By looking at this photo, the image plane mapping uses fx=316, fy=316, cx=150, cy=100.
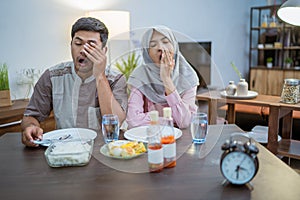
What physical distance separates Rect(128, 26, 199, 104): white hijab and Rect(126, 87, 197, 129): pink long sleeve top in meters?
0.02

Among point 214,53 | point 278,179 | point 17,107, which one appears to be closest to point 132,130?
point 278,179

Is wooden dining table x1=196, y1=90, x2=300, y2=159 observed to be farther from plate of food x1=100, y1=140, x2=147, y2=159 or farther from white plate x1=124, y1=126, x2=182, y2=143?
plate of food x1=100, y1=140, x2=147, y2=159

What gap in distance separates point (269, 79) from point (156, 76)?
4.97 meters

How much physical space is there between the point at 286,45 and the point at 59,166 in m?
5.40

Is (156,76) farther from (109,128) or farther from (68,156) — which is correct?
(68,156)

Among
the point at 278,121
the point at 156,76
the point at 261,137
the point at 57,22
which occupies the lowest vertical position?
the point at 261,137

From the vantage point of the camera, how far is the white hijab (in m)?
1.14

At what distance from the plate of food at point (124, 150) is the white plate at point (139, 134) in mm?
85

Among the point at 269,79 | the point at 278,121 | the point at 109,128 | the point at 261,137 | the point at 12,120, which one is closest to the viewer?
the point at 109,128

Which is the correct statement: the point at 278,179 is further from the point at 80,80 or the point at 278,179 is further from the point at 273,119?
the point at 273,119

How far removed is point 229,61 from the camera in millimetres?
5508

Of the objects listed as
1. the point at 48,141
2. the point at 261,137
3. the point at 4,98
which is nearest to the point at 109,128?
the point at 48,141

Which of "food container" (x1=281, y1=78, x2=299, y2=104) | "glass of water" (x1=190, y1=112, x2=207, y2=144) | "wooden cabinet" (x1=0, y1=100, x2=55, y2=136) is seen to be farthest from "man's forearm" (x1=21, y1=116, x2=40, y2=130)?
"food container" (x1=281, y1=78, x2=299, y2=104)

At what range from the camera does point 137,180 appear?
0.91 metres
